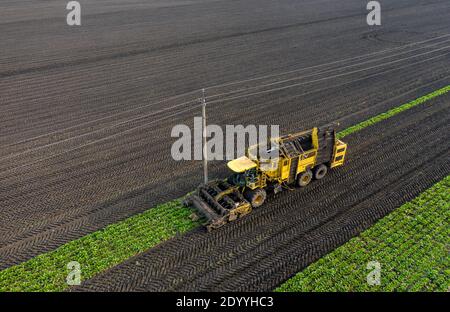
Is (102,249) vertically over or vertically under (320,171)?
under

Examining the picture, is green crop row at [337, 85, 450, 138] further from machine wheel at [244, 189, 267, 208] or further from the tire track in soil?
machine wheel at [244, 189, 267, 208]

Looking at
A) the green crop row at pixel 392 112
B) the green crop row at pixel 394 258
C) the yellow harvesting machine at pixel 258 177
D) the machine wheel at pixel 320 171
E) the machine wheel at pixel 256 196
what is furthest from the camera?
the green crop row at pixel 392 112

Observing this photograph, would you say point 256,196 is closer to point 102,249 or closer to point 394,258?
point 394,258

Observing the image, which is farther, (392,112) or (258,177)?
(392,112)

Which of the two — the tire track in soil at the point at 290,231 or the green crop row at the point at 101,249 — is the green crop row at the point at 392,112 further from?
the green crop row at the point at 101,249

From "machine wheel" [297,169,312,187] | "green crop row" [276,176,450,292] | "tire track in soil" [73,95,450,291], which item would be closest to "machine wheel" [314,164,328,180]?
"tire track in soil" [73,95,450,291]

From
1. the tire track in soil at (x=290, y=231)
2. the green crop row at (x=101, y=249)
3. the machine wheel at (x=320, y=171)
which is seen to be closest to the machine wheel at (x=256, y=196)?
the tire track in soil at (x=290, y=231)

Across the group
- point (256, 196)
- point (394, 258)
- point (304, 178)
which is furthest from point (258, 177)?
point (394, 258)
